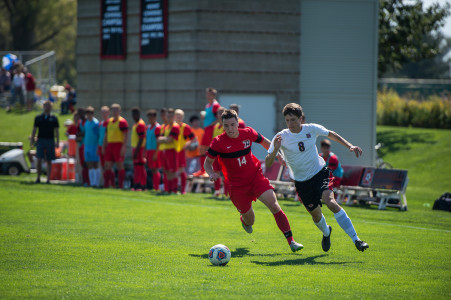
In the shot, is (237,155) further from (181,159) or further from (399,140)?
(399,140)

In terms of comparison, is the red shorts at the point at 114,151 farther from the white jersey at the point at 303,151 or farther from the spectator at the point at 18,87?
the spectator at the point at 18,87

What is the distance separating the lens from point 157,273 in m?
7.75

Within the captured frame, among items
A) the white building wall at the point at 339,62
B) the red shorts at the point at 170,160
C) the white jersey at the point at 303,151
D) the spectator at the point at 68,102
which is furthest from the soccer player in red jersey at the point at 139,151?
the spectator at the point at 68,102

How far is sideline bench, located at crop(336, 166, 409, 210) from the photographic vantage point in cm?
1698

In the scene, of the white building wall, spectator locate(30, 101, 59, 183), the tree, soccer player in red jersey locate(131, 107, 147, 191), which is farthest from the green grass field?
the tree

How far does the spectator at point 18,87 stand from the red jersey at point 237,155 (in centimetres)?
2796

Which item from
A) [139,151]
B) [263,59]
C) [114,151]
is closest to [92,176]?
[114,151]

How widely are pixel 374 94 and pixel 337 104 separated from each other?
1.45 meters

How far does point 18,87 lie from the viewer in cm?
3659

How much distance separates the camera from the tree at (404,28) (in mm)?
34000

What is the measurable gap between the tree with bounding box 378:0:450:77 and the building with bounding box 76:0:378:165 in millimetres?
10515

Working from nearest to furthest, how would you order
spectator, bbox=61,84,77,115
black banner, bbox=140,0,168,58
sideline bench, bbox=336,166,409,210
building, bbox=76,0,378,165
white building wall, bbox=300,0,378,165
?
sideline bench, bbox=336,166,409,210 → building, bbox=76,0,378,165 → black banner, bbox=140,0,168,58 → white building wall, bbox=300,0,378,165 → spectator, bbox=61,84,77,115

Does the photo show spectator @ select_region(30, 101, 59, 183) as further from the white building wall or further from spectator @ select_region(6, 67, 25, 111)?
spectator @ select_region(6, 67, 25, 111)

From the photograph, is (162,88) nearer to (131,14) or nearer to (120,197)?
(131,14)
